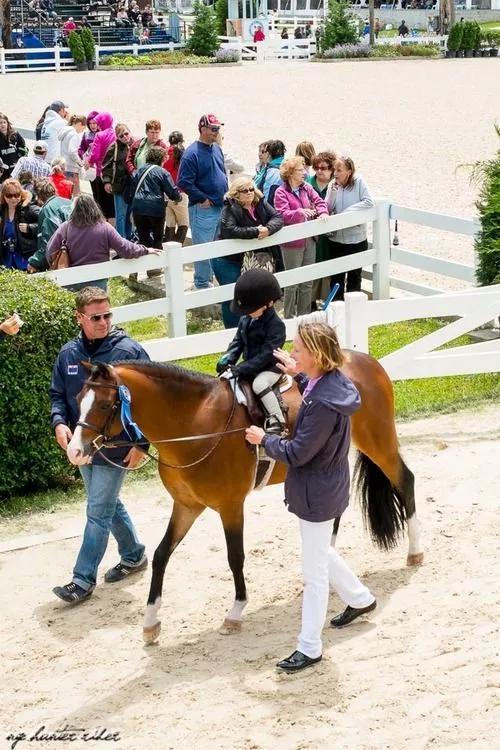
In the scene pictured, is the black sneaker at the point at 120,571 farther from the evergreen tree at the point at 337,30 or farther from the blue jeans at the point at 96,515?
the evergreen tree at the point at 337,30

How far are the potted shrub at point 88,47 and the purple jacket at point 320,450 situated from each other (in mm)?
42708

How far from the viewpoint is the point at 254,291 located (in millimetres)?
6324

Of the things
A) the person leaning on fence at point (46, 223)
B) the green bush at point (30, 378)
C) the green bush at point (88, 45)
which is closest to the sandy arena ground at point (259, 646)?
→ the green bush at point (30, 378)

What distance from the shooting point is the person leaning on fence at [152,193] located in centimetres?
1318

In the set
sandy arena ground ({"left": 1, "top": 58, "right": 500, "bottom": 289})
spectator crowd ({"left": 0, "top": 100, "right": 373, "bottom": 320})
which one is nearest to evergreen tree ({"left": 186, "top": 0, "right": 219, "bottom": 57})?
sandy arena ground ({"left": 1, "top": 58, "right": 500, "bottom": 289})

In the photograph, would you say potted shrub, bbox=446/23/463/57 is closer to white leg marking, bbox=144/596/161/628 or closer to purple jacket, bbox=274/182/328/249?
purple jacket, bbox=274/182/328/249

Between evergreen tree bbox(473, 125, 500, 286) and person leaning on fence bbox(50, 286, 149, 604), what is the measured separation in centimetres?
587

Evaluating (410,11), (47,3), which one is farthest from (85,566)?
(410,11)

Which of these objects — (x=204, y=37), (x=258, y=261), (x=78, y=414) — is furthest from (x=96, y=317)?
(x=204, y=37)

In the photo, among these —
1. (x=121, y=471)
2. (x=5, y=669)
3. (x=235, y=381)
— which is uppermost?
(x=235, y=381)

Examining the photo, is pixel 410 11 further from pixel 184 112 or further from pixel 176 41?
pixel 184 112

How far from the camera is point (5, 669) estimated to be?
6.28m

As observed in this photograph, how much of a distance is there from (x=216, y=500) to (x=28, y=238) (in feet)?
19.0

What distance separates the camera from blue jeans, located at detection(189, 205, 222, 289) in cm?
1315
